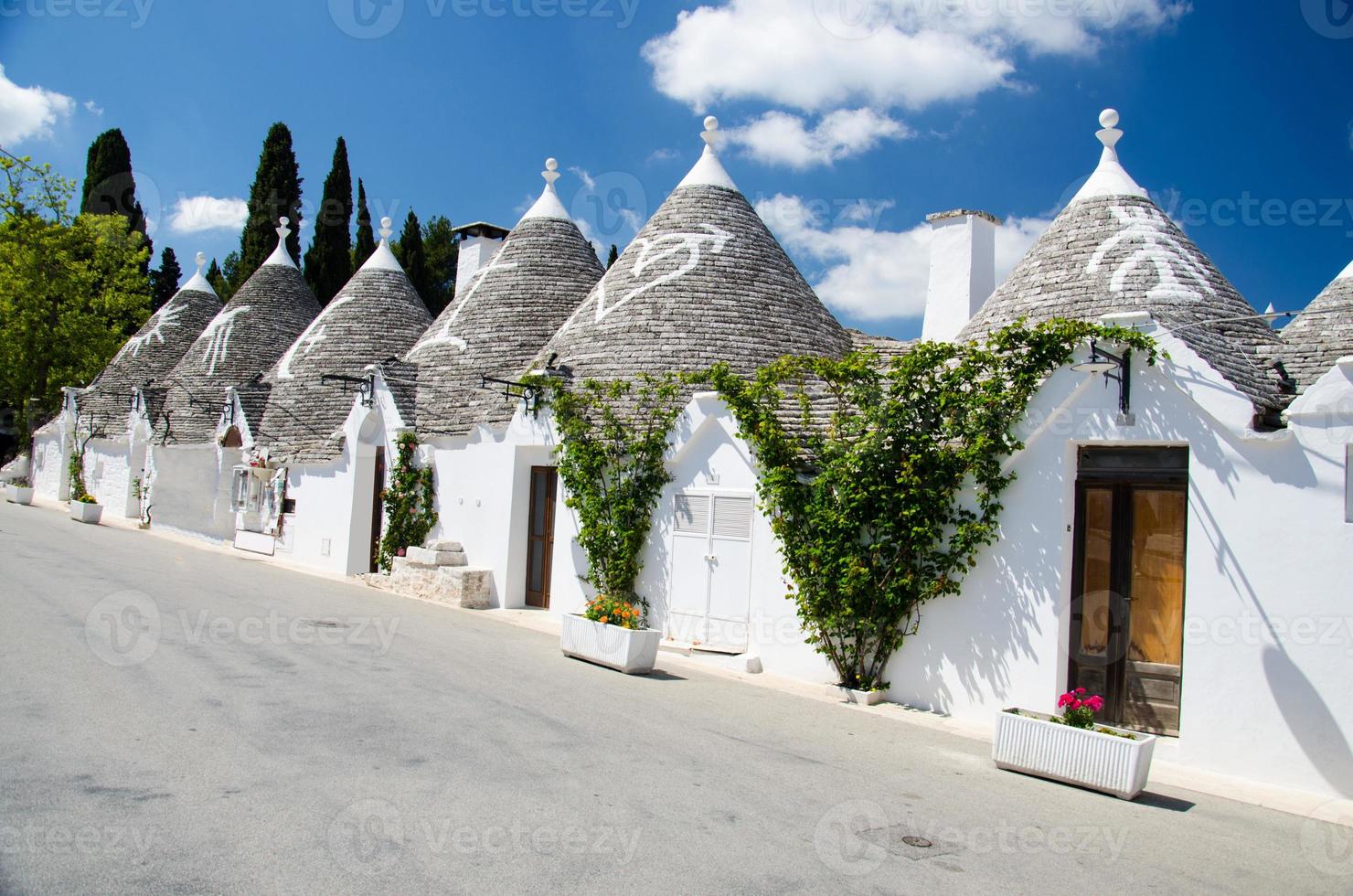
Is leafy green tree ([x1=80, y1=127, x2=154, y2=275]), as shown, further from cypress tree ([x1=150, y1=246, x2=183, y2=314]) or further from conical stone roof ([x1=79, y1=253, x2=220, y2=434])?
conical stone roof ([x1=79, y1=253, x2=220, y2=434])

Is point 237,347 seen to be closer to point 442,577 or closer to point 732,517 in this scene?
point 442,577

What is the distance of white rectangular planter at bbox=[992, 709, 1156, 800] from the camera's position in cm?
676

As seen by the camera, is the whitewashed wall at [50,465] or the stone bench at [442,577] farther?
the whitewashed wall at [50,465]

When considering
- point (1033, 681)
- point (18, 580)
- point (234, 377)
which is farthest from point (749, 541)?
point (234, 377)

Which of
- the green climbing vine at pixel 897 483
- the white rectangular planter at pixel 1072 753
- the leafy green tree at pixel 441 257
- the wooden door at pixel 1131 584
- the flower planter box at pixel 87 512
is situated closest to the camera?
the white rectangular planter at pixel 1072 753

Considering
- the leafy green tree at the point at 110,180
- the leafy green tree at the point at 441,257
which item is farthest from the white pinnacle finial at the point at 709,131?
the leafy green tree at the point at 110,180

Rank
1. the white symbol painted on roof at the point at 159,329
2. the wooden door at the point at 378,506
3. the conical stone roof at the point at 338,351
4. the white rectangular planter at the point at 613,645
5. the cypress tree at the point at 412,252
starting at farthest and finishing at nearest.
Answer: the cypress tree at the point at 412,252 < the white symbol painted on roof at the point at 159,329 < the conical stone roof at the point at 338,351 < the wooden door at the point at 378,506 < the white rectangular planter at the point at 613,645

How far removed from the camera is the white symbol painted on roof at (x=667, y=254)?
50.1 feet

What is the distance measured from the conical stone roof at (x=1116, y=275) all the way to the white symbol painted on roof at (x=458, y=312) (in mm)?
11350

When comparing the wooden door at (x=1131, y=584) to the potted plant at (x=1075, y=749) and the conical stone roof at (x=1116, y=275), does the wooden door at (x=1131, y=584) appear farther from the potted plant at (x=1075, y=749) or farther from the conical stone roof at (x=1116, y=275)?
the conical stone roof at (x=1116, y=275)

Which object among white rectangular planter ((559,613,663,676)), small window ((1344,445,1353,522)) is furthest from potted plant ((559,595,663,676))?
small window ((1344,445,1353,522))

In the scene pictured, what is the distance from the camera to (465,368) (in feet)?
59.3

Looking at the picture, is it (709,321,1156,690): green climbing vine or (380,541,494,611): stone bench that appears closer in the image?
(709,321,1156,690): green climbing vine

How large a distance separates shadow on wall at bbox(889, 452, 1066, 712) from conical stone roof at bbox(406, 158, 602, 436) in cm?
914
